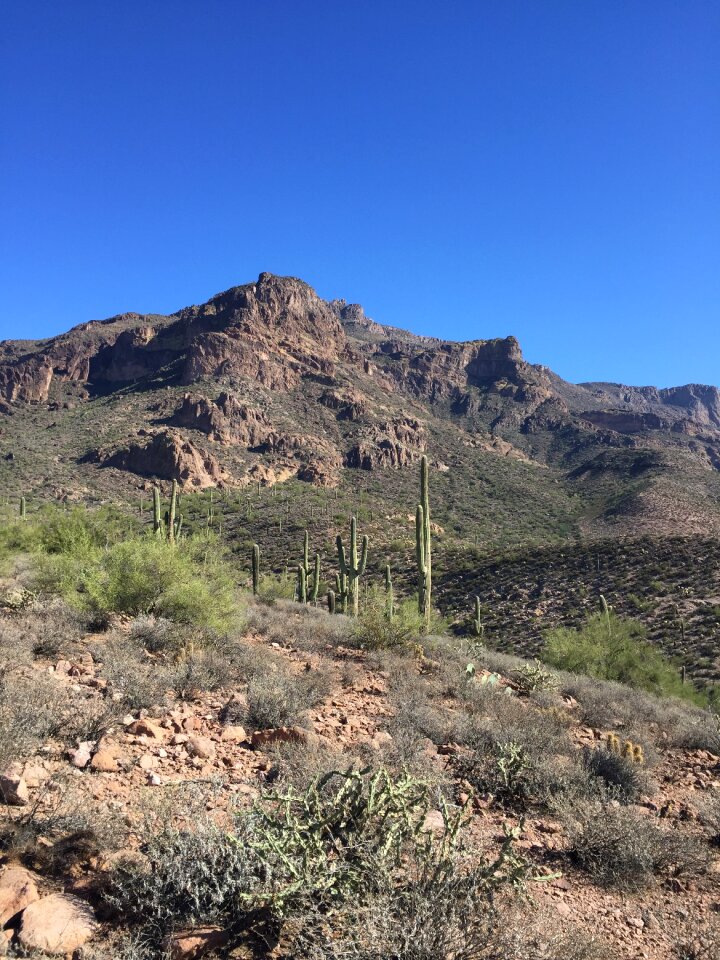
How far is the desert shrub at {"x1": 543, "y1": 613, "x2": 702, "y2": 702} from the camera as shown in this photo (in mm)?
15023

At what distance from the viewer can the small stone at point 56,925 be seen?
2.35 metres

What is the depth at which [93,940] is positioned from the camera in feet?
8.05

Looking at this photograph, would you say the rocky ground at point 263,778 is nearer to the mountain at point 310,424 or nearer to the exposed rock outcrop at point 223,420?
the mountain at point 310,424

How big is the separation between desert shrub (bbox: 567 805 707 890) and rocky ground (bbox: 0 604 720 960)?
0.12 ft

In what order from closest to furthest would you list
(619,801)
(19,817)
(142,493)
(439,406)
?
(19,817), (619,801), (142,493), (439,406)

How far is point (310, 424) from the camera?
78.1 metres

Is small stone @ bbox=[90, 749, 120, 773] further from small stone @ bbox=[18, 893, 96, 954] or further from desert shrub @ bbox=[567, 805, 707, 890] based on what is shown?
desert shrub @ bbox=[567, 805, 707, 890]

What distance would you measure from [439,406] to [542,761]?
4332 inches

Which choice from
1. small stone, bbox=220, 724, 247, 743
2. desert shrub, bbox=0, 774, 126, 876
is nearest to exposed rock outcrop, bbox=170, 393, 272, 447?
small stone, bbox=220, 724, 247, 743

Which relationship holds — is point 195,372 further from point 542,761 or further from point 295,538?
point 542,761

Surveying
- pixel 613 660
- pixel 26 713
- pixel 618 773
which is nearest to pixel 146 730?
pixel 26 713

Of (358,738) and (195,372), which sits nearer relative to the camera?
(358,738)

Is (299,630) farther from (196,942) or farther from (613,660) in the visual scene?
(613,660)

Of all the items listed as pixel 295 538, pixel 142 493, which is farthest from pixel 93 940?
pixel 142 493
